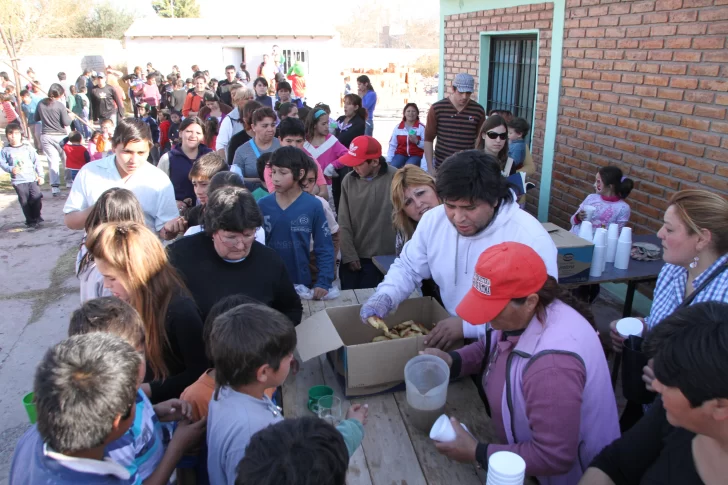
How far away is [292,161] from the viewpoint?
355 cm

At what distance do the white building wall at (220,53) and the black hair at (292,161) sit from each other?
22406 millimetres

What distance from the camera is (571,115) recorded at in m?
5.90

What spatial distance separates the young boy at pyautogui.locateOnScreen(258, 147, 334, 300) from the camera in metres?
3.59

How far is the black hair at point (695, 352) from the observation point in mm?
1257

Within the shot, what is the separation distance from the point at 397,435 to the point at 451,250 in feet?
3.60

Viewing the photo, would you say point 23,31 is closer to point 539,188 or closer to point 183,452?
point 539,188

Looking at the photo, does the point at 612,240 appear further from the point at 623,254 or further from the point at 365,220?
the point at 365,220

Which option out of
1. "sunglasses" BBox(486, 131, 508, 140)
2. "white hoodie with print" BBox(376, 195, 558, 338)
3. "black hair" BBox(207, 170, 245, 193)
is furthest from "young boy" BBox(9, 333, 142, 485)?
"sunglasses" BBox(486, 131, 508, 140)

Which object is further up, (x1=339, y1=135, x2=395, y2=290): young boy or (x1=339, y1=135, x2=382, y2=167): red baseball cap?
(x1=339, y1=135, x2=382, y2=167): red baseball cap

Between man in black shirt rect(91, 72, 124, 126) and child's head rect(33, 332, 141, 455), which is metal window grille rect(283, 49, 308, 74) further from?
child's head rect(33, 332, 141, 455)

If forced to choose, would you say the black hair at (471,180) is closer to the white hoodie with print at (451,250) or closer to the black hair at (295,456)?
the white hoodie with print at (451,250)

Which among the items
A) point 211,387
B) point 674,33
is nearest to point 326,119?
point 674,33

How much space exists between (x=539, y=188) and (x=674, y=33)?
7.96ft

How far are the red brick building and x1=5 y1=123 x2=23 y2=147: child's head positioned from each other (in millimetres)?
7120
